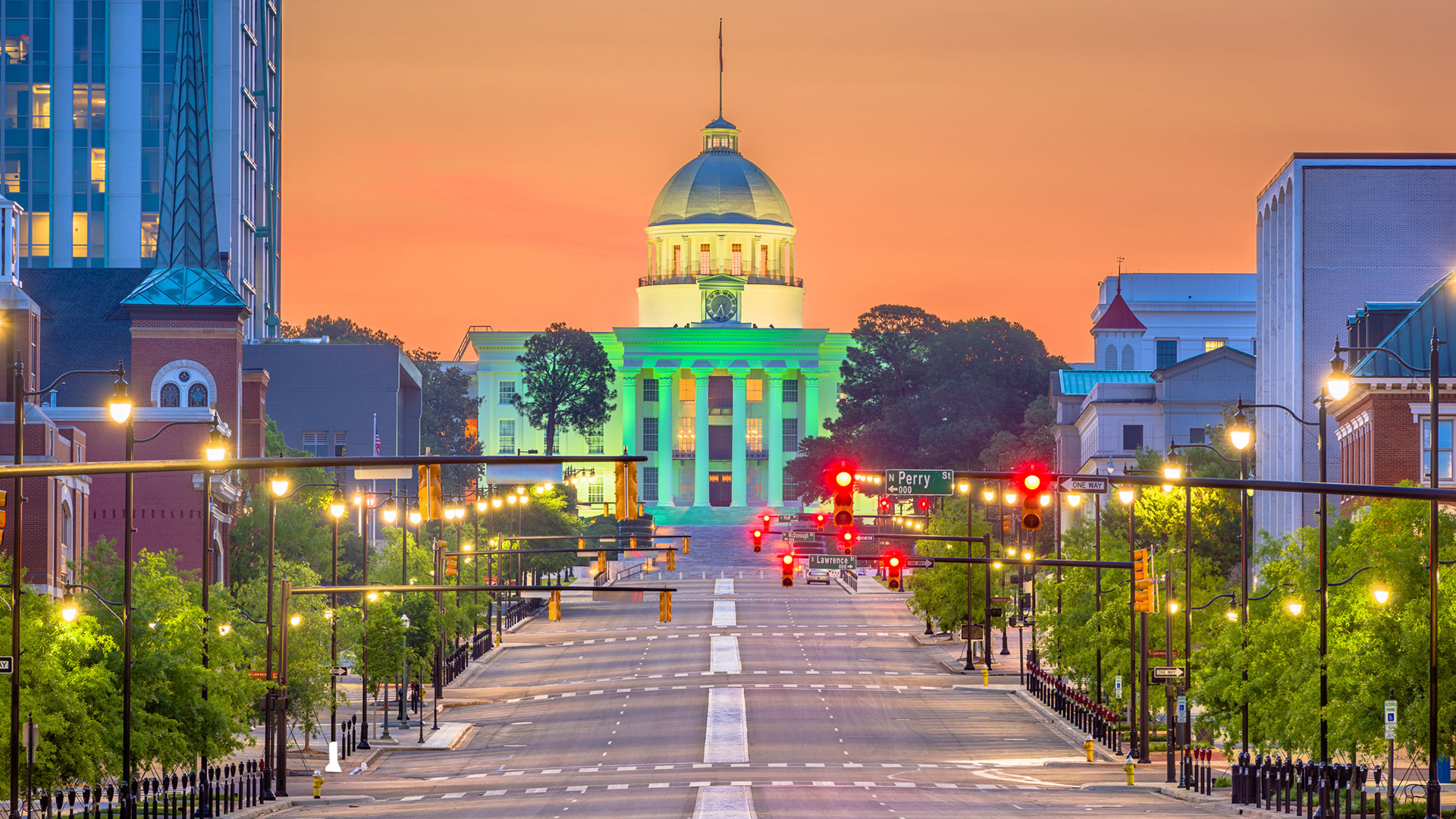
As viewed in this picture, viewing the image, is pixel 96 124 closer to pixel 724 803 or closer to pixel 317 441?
pixel 317 441

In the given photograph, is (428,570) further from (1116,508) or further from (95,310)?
(1116,508)

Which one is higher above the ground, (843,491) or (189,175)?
(189,175)

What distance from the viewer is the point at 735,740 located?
218 ft

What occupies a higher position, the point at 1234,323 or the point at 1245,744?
the point at 1234,323

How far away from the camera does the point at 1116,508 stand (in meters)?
116

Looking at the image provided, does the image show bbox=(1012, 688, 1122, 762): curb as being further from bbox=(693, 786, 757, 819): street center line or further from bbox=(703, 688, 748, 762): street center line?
bbox=(693, 786, 757, 819): street center line

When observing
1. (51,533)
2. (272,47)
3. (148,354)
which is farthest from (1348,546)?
(272,47)

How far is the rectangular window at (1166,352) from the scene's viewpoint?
611 ft

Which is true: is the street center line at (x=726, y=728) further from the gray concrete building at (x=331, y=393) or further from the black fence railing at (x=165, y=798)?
the gray concrete building at (x=331, y=393)

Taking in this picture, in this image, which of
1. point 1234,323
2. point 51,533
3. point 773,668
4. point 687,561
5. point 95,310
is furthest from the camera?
point 1234,323

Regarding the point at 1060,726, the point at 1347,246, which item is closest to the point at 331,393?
the point at 1347,246

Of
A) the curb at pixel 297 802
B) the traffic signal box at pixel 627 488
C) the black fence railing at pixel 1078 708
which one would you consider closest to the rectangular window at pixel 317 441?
the black fence railing at pixel 1078 708

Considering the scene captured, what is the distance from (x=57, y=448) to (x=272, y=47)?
394 feet

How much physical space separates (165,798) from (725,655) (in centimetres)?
5210
